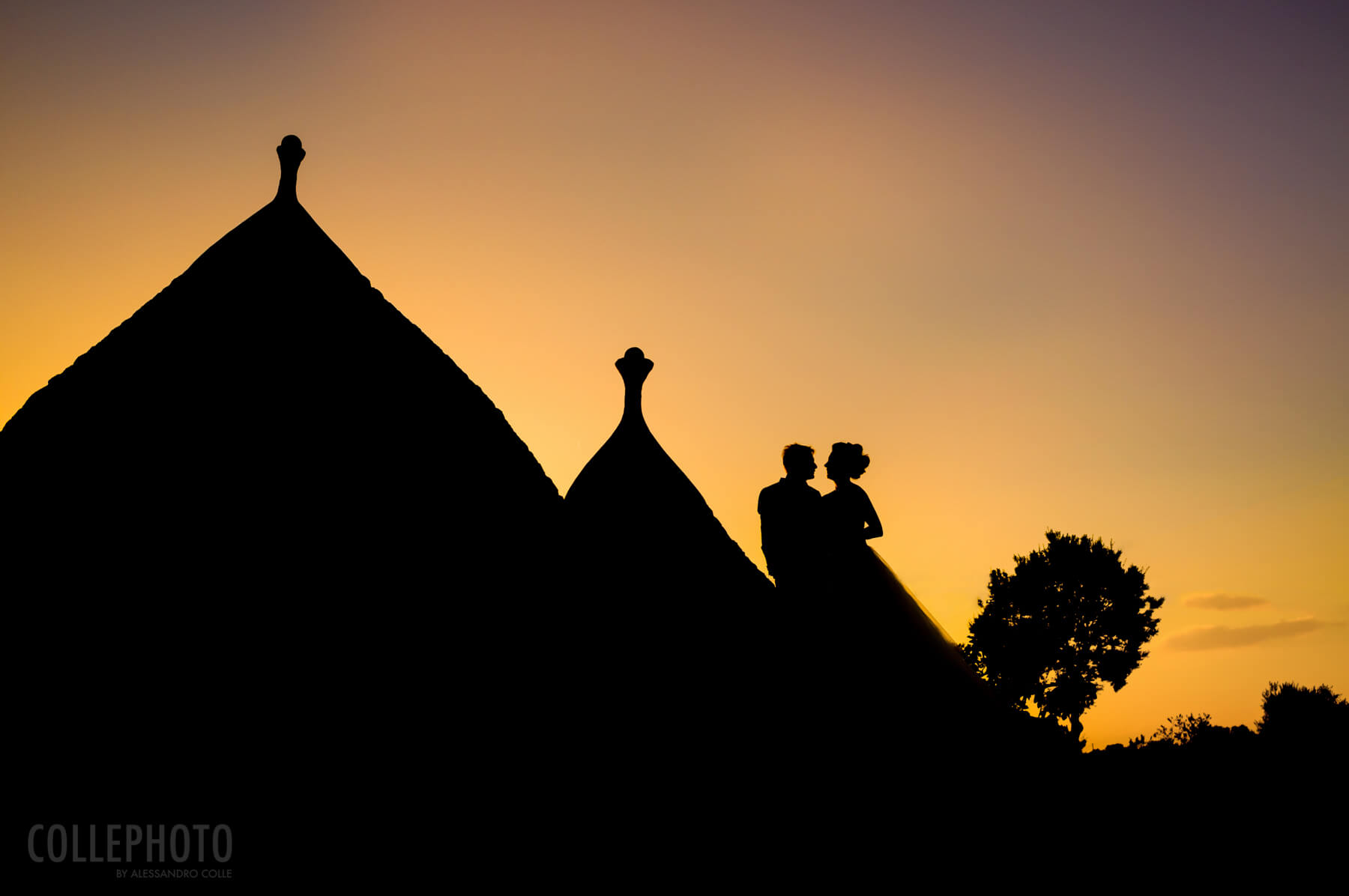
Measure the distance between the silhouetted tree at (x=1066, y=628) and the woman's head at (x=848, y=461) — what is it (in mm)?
23491

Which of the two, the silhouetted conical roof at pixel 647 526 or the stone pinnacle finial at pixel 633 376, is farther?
the stone pinnacle finial at pixel 633 376

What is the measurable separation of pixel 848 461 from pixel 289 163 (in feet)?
19.2

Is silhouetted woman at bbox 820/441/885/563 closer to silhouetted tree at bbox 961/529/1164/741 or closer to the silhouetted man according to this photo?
the silhouetted man

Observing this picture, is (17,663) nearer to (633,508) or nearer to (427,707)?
(427,707)

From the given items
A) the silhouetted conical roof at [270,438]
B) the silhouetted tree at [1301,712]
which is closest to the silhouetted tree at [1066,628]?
the silhouetted tree at [1301,712]

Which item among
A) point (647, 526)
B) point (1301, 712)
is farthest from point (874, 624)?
point (1301, 712)

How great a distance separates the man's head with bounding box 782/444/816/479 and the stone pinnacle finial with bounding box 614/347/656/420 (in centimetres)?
144

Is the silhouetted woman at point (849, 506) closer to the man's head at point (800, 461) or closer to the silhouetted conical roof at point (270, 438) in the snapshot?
the man's head at point (800, 461)

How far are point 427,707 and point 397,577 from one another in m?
0.65

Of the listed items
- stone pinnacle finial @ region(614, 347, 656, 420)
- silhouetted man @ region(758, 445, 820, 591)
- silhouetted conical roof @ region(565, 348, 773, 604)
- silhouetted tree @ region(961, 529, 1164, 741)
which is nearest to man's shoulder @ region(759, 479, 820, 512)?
silhouetted man @ region(758, 445, 820, 591)

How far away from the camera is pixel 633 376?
8477 mm

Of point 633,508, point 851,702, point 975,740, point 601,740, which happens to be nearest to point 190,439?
point 601,740

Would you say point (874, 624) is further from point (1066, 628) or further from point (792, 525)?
point (1066, 628)

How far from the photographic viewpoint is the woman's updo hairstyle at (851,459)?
30.1 feet
